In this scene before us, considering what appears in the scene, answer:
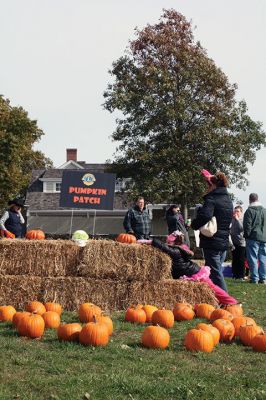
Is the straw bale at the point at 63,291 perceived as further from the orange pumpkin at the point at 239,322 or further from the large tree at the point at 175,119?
the large tree at the point at 175,119

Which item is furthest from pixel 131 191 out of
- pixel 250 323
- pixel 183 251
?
pixel 250 323

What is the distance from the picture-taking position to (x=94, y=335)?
581 centimetres

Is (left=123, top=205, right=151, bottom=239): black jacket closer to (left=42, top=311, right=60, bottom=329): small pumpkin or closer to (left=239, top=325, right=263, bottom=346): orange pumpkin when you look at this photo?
(left=42, top=311, right=60, bottom=329): small pumpkin

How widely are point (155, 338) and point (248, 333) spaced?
105 cm

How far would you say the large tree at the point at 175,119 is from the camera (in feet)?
109

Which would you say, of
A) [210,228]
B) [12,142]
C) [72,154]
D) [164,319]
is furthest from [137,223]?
[72,154]

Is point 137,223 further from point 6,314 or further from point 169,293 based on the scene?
point 6,314

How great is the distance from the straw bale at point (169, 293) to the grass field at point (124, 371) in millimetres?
1939

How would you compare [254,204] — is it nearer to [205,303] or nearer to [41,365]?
[205,303]

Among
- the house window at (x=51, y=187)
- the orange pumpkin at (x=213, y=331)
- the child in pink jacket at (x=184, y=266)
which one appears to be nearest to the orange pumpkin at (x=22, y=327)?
the orange pumpkin at (x=213, y=331)

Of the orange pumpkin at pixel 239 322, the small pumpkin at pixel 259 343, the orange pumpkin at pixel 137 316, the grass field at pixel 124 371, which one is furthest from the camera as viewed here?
the orange pumpkin at pixel 137 316

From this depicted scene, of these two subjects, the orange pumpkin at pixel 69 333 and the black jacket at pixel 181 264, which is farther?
the black jacket at pixel 181 264

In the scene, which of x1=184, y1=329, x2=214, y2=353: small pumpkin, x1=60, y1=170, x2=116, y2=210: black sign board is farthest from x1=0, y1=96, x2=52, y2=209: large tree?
x1=184, y1=329, x2=214, y2=353: small pumpkin

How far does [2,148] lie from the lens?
39.8 metres
